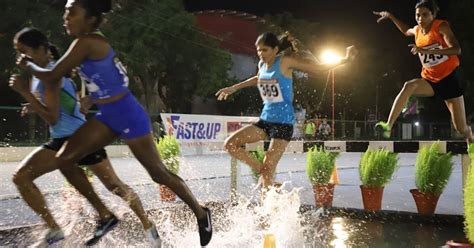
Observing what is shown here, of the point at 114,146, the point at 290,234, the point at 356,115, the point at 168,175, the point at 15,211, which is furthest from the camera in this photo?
the point at 356,115

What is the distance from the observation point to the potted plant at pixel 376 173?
767 centimetres

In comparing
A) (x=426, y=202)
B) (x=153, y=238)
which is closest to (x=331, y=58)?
(x=426, y=202)

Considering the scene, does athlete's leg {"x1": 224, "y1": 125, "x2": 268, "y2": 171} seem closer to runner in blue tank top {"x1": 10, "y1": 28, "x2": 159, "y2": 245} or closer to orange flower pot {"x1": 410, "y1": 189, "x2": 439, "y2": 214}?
runner in blue tank top {"x1": 10, "y1": 28, "x2": 159, "y2": 245}

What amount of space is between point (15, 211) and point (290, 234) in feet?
13.2

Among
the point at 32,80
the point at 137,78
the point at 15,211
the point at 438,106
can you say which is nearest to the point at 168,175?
the point at 32,80

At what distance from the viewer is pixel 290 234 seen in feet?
18.5

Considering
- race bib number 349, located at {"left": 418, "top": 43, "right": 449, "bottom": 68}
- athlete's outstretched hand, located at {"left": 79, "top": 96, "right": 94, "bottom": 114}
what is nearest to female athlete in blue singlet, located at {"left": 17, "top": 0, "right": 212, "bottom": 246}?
athlete's outstretched hand, located at {"left": 79, "top": 96, "right": 94, "bottom": 114}

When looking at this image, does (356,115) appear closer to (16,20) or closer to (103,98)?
(16,20)

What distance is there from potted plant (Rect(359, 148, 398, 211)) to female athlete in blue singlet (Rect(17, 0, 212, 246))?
418 cm

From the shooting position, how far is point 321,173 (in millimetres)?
8289

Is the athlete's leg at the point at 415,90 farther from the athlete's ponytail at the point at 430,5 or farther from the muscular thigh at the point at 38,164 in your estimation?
the muscular thigh at the point at 38,164

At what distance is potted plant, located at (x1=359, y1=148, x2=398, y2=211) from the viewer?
7.67 metres

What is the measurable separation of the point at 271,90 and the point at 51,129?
2.32 metres

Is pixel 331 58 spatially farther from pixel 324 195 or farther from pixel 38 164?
A: pixel 38 164
